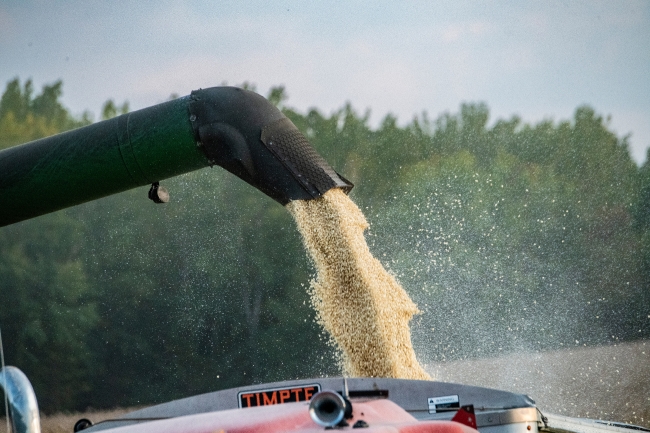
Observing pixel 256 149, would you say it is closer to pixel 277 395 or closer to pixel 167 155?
pixel 167 155

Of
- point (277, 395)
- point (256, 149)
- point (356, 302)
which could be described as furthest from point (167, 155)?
point (277, 395)

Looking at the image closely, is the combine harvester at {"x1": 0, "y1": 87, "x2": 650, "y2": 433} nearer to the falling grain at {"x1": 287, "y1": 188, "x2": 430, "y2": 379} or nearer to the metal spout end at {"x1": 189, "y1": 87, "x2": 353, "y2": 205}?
the metal spout end at {"x1": 189, "y1": 87, "x2": 353, "y2": 205}

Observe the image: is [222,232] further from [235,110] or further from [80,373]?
[235,110]

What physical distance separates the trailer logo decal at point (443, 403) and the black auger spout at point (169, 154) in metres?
1.87

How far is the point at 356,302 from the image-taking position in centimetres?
596

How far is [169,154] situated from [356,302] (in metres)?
1.57

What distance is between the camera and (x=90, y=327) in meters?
14.0

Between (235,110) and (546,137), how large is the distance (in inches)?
341

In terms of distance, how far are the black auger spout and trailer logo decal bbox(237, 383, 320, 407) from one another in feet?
6.00

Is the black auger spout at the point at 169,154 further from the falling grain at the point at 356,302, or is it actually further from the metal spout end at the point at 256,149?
the falling grain at the point at 356,302

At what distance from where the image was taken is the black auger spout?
5.46 m

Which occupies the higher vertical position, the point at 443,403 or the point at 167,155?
the point at 167,155

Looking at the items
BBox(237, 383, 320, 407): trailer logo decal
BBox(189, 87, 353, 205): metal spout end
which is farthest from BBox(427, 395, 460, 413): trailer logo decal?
BBox(189, 87, 353, 205): metal spout end

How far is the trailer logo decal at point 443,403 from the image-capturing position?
3.93m
